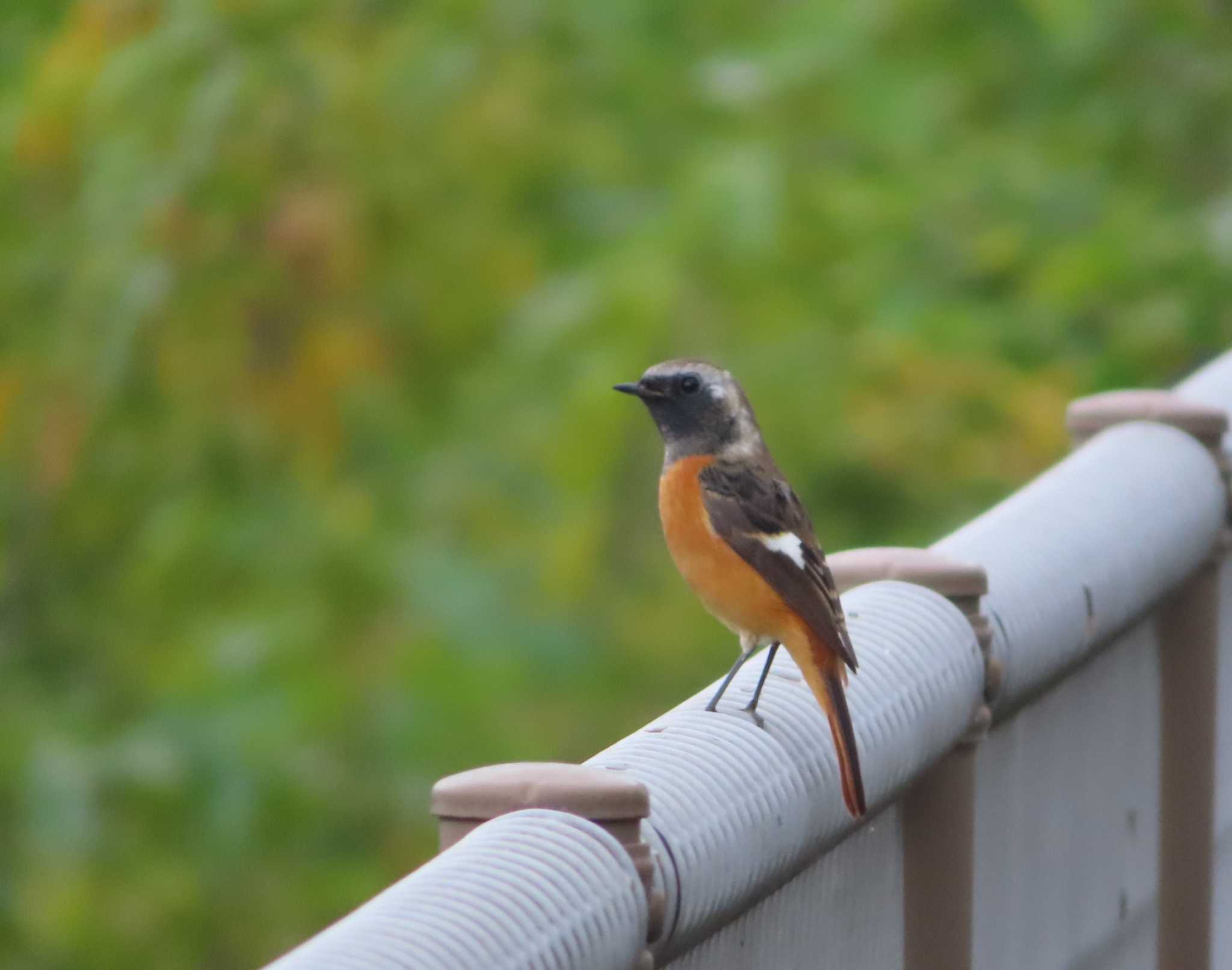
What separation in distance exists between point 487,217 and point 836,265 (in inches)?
41.4

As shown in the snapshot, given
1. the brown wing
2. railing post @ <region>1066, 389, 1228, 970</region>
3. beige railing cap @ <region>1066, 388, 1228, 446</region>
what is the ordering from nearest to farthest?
the brown wing
railing post @ <region>1066, 389, 1228, 970</region>
beige railing cap @ <region>1066, 388, 1228, 446</region>

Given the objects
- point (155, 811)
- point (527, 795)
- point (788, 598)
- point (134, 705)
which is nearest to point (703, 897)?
point (527, 795)

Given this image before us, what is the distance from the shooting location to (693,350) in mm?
5523

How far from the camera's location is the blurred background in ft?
17.6

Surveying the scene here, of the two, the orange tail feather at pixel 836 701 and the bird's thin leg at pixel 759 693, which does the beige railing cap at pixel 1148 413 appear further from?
the orange tail feather at pixel 836 701

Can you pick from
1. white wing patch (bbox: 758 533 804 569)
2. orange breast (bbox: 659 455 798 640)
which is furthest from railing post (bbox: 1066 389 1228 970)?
orange breast (bbox: 659 455 798 640)

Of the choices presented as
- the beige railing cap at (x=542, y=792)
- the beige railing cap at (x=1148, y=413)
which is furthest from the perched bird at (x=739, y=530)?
the beige railing cap at (x=542, y=792)

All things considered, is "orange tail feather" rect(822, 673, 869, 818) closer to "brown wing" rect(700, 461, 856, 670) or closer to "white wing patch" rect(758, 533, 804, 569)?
"brown wing" rect(700, 461, 856, 670)

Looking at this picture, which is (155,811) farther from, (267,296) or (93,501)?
(267,296)

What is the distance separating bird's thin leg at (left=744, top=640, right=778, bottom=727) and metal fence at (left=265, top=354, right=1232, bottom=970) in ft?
0.08

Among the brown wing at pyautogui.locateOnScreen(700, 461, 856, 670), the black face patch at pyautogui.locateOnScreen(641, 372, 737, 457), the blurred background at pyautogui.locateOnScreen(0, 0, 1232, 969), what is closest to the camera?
the brown wing at pyautogui.locateOnScreen(700, 461, 856, 670)

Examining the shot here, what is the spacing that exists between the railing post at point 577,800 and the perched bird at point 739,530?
77 cm

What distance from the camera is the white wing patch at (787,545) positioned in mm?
3383

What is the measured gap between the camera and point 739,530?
3.66 metres
